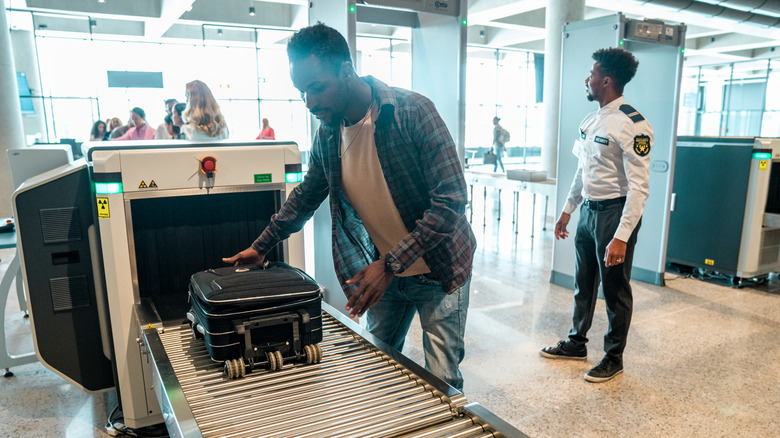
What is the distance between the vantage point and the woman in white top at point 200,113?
402cm

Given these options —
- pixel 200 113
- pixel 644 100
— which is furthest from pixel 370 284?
pixel 644 100

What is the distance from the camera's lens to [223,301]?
1564 mm

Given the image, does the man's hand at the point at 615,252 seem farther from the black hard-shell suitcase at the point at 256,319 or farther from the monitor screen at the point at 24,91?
the monitor screen at the point at 24,91

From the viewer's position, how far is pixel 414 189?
1583 mm

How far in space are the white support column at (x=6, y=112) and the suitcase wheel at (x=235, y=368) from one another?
27.6 feet

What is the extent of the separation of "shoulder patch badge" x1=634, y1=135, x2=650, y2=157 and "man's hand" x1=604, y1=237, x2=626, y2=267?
1.55 feet

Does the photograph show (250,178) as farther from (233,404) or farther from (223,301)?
(233,404)

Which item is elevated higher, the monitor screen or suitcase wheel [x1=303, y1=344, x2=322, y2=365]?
the monitor screen

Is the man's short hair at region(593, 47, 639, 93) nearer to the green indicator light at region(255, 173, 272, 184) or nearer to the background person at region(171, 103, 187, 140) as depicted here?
the green indicator light at region(255, 173, 272, 184)

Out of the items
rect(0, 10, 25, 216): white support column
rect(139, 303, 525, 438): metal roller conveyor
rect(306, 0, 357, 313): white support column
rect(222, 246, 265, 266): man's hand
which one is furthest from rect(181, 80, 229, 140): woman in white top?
rect(0, 10, 25, 216): white support column

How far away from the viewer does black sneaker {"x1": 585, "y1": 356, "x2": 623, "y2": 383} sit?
2.94 meters

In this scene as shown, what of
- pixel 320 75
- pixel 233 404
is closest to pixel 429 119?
pixel 320 75

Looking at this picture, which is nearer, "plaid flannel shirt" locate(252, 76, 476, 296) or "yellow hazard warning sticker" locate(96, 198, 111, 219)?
"plaid flannel shirt" locate(252, 76, 476, 296)

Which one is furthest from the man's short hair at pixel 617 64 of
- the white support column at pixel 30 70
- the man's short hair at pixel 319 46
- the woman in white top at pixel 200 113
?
the white support column at pixel 30 70
